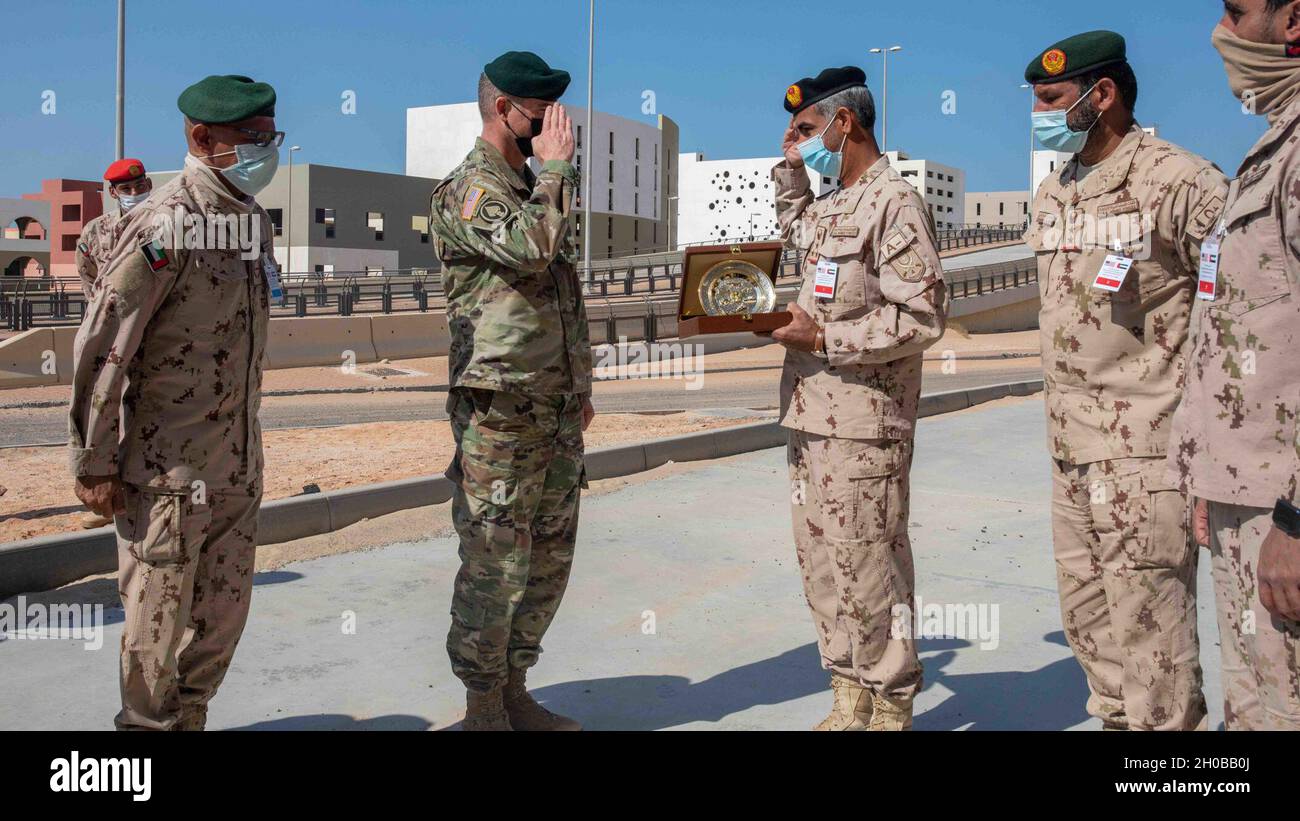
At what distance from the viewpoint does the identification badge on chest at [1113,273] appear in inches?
134

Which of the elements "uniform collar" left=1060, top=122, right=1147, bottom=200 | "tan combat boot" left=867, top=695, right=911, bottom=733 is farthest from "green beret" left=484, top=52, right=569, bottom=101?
"tan combat boot" left=867, top=695, right=911, bottom=733

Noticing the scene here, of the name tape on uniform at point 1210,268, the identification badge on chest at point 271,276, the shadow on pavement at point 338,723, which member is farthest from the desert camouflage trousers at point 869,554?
the identification badge on chest at point 271,276

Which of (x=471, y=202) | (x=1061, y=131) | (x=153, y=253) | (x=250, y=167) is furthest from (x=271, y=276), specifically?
(x=1061, y=131)

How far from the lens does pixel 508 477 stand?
3.68m

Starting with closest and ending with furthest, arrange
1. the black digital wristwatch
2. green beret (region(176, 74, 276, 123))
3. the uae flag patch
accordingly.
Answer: the black digital wristwatch, the uae flag patch, green beret (region(176, 74, 276, 123))

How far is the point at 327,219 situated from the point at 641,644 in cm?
6726

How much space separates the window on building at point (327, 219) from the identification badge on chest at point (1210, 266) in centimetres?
6883

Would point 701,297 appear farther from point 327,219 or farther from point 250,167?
point 327,219

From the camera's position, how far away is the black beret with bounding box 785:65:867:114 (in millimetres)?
3920

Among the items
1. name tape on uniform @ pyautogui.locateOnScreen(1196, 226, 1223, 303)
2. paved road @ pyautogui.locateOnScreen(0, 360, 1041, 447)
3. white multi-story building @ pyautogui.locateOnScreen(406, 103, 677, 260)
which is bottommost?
paved road @ pyautogui.locateOnScreen(0, 360, 1041, 447)

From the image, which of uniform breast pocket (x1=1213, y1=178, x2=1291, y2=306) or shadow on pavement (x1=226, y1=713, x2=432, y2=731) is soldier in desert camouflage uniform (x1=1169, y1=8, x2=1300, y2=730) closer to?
uniform breast pocket (x1=1213, y1=178, x2=1291, y2=306)

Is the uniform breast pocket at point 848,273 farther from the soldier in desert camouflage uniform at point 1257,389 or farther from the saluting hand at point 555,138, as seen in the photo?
the soldier in desert camouflage uniform at point 1257,389

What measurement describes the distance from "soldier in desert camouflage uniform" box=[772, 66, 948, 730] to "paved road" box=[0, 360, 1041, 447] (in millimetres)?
9471

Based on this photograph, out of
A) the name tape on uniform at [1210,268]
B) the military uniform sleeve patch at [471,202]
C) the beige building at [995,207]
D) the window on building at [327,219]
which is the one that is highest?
the beige building at [995,207]
